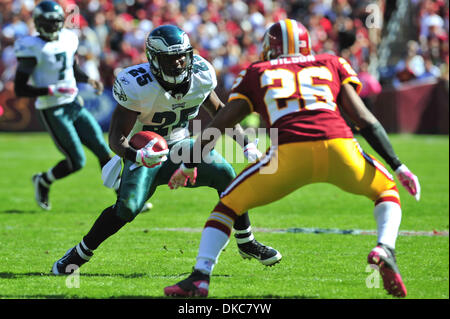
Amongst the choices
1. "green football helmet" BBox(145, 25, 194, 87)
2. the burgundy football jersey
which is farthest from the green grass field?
"green football helmet" BBox(145, 25, 194, 87)

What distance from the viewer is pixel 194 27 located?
679 inches

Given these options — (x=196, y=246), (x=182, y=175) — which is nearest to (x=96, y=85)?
(x=196, y=246)

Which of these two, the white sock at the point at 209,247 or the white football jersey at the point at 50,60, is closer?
the white sock at the point at 209,247

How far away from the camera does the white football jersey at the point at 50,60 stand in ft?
24.1

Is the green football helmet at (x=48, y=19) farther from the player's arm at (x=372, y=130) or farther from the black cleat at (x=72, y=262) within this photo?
the player's arm at (x=372, y=130)

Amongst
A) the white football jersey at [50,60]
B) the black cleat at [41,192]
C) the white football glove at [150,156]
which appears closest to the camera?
the white football glove at [150,156]

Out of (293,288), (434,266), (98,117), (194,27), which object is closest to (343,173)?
(293,288)

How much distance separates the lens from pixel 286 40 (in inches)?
164

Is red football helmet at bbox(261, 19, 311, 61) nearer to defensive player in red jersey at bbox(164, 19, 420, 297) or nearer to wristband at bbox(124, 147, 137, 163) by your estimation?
defensive player in red jersey at bbox(164, 19, 420, 297)

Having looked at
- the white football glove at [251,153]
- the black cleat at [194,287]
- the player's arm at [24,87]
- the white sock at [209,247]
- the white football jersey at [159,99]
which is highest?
the white football jersey at [159,99]

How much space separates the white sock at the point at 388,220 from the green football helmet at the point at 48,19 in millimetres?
4266

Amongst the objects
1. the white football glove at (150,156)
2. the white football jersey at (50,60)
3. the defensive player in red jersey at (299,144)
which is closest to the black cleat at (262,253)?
the white football glove at (150,156)

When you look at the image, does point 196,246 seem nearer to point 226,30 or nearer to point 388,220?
point 388,220
